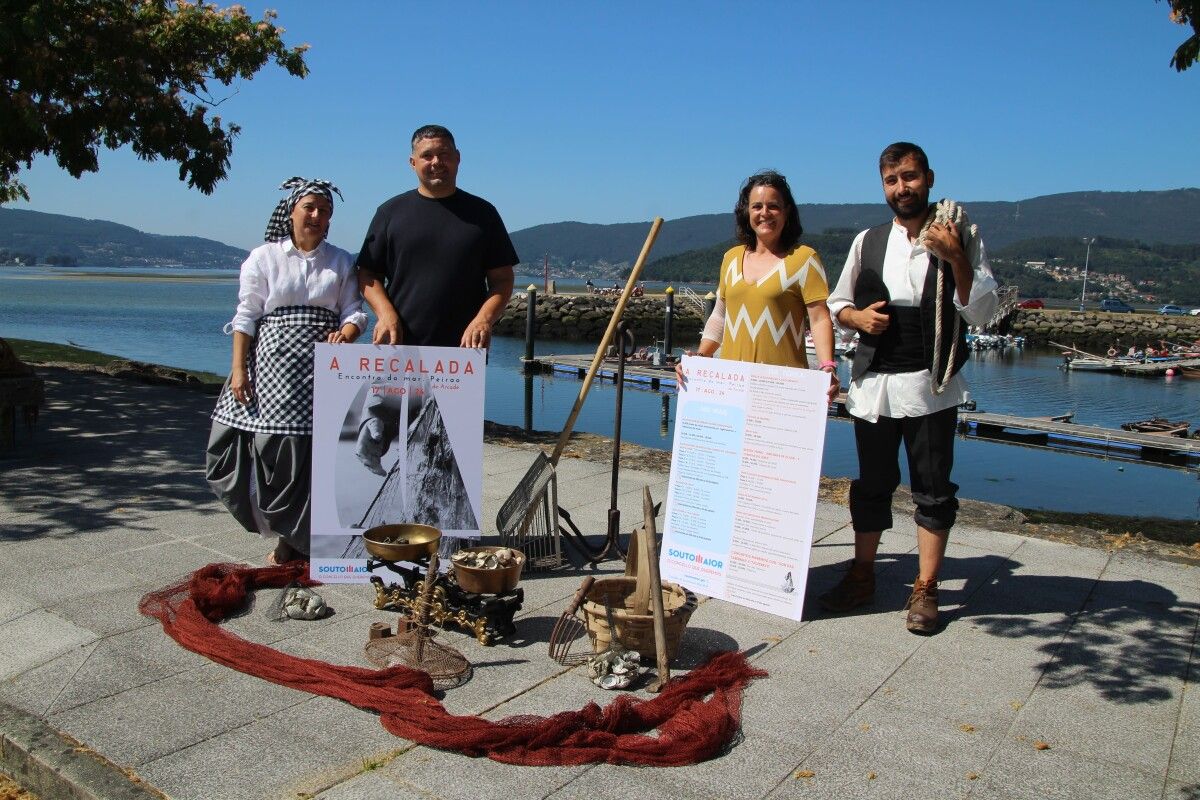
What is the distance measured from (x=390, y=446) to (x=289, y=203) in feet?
3.77

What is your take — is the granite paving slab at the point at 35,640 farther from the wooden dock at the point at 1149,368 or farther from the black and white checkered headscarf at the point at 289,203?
the wooden dock at the point at 1149,368

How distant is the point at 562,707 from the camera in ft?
10.1

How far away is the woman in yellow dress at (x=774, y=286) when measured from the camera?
384 cm

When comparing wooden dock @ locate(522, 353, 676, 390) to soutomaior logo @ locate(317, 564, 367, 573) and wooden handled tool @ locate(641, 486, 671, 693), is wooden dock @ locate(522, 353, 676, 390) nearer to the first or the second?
soutomaior logo @ locate(317, 564, 367, 573)

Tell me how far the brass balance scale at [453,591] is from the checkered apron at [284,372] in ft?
2.52

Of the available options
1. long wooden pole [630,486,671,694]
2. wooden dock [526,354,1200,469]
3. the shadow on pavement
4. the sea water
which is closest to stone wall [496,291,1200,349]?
the sea water

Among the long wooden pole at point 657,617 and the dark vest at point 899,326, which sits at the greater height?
the dark vest at point 899,326

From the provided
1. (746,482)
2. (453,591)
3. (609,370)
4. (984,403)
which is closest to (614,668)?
(453,591)

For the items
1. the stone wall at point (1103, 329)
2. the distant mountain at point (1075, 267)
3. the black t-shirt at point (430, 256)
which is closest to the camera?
the black t-shirt at point (430, 256)

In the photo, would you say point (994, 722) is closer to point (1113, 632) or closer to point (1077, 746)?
point (1077, 746)

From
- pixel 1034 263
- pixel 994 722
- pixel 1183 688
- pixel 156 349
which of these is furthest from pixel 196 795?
pixel 1034 263

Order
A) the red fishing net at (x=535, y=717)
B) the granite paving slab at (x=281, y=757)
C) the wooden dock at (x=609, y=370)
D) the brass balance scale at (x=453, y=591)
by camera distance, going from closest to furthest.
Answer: the granite paving slab at (x=281, y=757) < the red fishing net at (x=535, y=717) < the brass balance scale at (x=453, y=591) < the wooden dock at (x=609, y=370)

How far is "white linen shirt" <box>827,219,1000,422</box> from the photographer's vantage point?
362cm

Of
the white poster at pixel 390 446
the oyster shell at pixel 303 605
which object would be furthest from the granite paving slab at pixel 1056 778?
the oyster shell at pixel 303 605
